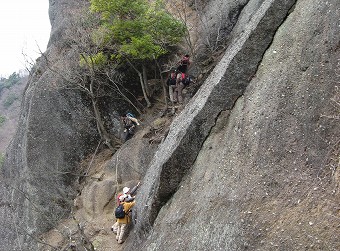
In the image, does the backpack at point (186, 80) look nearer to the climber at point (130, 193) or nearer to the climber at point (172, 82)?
the climber at point (172, 82)

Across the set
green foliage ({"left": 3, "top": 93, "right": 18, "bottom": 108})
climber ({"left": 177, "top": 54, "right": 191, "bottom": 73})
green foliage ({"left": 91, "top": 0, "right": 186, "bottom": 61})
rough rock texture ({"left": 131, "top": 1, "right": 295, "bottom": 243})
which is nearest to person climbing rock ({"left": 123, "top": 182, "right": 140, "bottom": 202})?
rough rock texture ({"left": 131, "top": 1, "right": 295, "bottom": 243})

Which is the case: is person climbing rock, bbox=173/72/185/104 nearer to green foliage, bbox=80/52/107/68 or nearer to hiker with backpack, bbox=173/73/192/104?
hiker with backpack, bbox=173/73/192/104

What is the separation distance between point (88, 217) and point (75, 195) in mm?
2101

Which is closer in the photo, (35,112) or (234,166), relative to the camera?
(234,166)

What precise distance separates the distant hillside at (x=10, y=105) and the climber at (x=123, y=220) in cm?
4333

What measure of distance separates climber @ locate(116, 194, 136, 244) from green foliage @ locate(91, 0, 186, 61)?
24.0ft

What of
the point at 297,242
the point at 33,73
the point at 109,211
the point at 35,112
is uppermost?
the point at 33,73

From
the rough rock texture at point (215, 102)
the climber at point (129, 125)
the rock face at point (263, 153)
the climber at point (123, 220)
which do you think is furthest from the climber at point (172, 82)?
the rough rock texture at point (215, 102)

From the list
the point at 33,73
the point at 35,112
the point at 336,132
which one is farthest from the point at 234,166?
the point at 33,73

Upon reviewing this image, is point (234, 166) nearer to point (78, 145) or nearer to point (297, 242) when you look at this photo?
point (297, 242)

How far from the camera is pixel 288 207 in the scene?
702 cm

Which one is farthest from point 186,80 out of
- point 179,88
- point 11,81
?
point 11,81

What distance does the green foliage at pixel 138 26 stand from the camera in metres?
17.5

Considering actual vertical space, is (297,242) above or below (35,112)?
below
